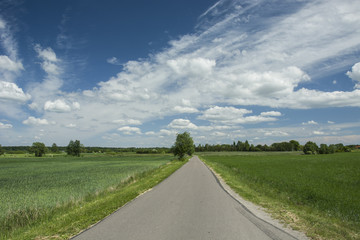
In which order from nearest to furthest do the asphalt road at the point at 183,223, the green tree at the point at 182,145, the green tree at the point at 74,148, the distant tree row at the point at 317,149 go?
the asphalt road at the point at 183,223 < the green tree at the point at 182,145 < the distant tree row at the point at 317,149 < the green tree at the point at 74,148

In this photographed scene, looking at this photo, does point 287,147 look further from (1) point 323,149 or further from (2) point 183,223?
(2) point 183,223

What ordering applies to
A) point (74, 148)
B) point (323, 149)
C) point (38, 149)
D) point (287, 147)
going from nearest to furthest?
1. point (323, 149)
2. point (38, 149)
3. point (74, 148)
4. point (287, 147)

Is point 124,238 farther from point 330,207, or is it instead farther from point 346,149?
point 346,149

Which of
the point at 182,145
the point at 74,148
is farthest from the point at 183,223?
the point at 74,148

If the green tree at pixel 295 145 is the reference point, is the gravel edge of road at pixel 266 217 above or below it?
below

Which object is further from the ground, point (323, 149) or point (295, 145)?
point (295, 145)

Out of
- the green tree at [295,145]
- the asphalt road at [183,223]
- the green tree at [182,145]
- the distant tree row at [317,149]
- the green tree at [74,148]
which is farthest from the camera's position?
the green tree at [295,145]

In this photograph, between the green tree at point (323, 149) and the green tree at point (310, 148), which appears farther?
the green tree at point (310, 148)

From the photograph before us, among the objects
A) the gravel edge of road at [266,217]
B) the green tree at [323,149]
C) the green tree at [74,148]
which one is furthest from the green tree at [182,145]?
the green tree at [74,148]

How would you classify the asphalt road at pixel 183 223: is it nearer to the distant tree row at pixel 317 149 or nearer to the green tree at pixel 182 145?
the green tree at pixel 182 145

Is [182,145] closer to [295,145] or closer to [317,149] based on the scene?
[317,149]

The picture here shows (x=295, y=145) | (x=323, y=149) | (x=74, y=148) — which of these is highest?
(x=295, y=145)

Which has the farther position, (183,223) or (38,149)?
(38,149)

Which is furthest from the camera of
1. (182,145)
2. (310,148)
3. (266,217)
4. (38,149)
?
(38,149)
